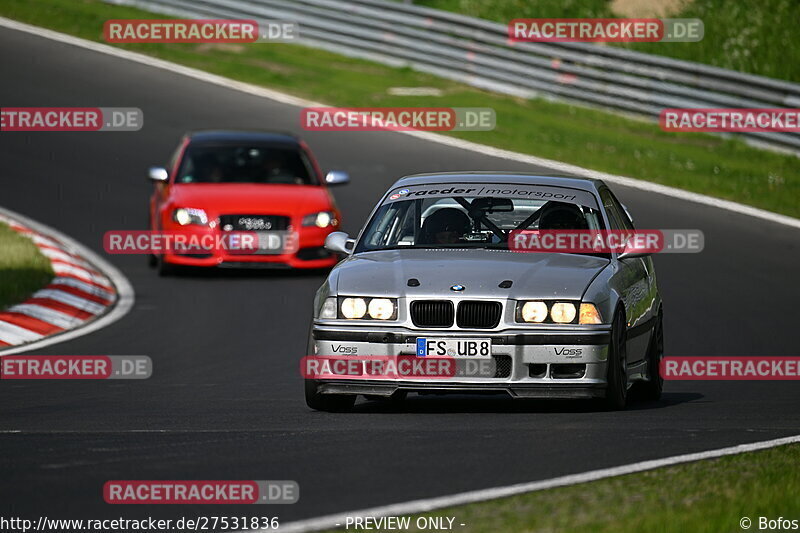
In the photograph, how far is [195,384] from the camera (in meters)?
12.1

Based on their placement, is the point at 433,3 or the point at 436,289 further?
the point at 433,3

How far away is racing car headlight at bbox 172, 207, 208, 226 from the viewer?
18500 mm

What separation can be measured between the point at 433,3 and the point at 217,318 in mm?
22415

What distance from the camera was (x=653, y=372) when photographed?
37.3ft

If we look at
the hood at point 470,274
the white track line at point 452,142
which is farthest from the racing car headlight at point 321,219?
the hood at point 470,274

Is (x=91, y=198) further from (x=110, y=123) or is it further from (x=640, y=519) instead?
(x=640, y=519)

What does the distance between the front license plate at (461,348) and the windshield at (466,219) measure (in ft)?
3.96

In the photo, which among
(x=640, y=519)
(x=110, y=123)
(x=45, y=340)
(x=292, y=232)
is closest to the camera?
(x=640, y=519)

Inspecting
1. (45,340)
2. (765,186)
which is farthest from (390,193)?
(765,186)

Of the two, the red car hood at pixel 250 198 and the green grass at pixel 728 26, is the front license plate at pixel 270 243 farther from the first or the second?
the green grass at pixel 728 26

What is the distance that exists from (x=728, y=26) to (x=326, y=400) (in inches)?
953

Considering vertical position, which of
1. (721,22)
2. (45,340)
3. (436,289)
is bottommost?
(45,340)

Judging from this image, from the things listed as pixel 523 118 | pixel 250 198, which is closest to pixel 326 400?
pixel 250 198

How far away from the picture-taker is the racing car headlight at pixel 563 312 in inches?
386
